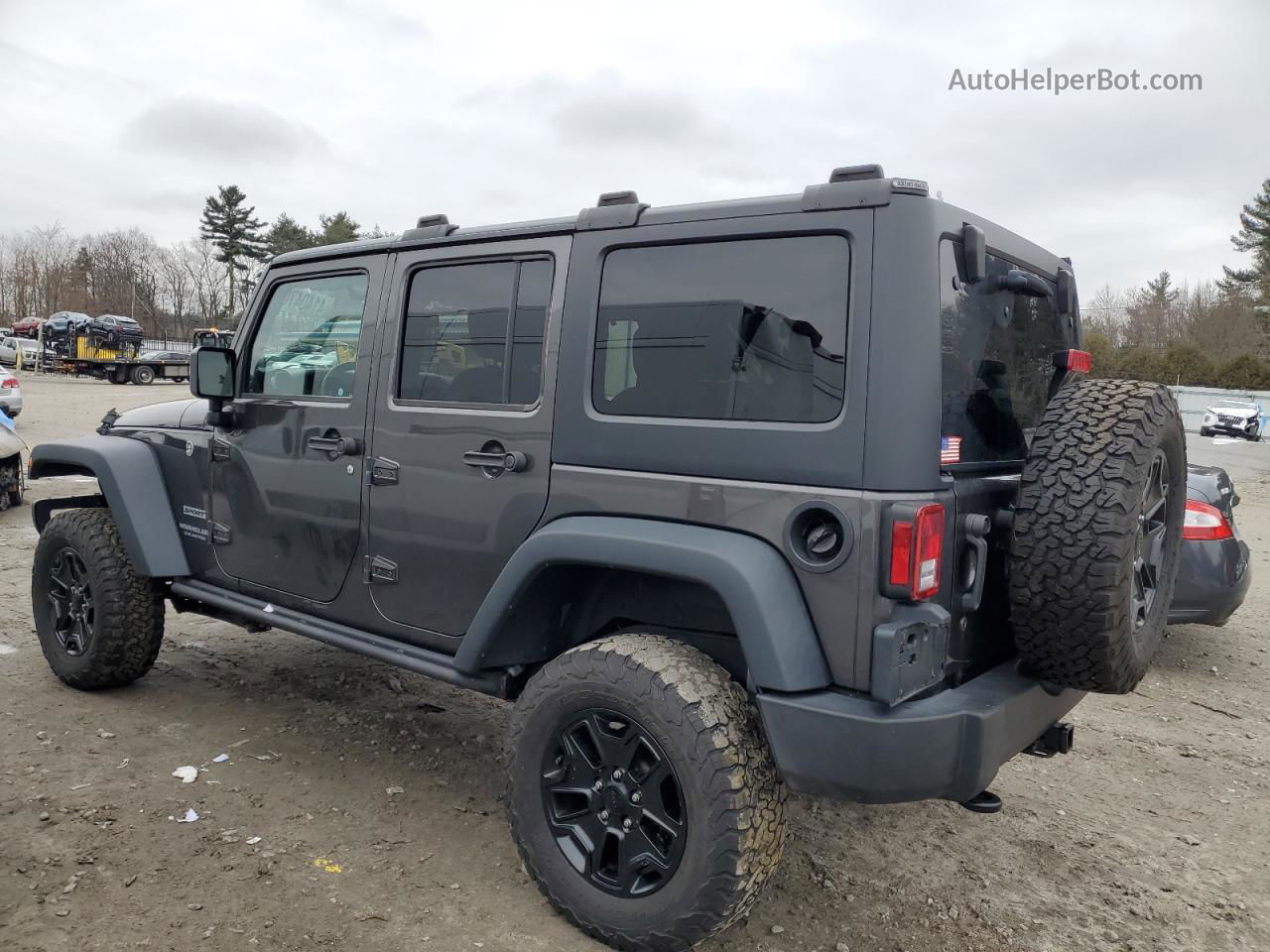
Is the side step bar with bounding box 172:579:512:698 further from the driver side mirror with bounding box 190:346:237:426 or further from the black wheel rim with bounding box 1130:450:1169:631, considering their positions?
the black wheel rim with bounding box 1130:450:1169:631

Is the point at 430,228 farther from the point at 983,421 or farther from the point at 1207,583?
the point at 1207,583

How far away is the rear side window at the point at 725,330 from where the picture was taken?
7.86ft

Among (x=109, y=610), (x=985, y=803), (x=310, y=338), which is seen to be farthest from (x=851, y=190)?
(x=109, y=610)

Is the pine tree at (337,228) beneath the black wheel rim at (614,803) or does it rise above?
above

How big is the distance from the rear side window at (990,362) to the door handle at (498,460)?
1.25 m

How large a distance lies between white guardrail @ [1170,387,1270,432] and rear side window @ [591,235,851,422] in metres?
28.9

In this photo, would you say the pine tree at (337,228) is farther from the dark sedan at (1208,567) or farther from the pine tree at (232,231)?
the dark sedan at (1208,567)

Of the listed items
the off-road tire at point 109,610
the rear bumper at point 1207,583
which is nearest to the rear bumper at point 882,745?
the off-road tire at point 109,610

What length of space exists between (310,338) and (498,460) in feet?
4.16

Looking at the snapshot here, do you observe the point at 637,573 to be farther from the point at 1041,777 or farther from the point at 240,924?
the point at 1041,777

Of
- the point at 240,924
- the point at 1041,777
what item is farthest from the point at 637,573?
the point at 1041,777

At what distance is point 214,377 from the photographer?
12.2ft

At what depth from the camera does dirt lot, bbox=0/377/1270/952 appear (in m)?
2.71

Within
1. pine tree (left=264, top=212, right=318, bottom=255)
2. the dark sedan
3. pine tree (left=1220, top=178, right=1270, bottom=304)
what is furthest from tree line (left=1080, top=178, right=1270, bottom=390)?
pine tree (left=264, top=212, right=318, bottom=255)
